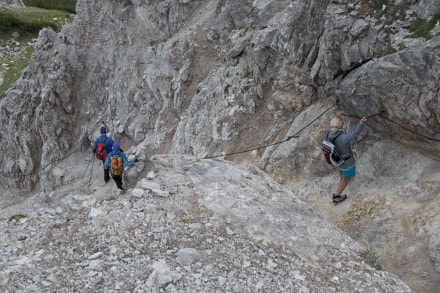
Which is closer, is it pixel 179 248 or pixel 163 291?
pixel 163 291

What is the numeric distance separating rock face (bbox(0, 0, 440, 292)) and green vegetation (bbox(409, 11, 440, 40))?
0.85 ft

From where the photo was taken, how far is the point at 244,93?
65.6 feet

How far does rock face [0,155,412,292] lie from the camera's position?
→ 7793mm

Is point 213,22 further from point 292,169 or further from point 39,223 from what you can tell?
point 39,223

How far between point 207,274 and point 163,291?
0.94 m

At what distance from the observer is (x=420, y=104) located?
11.4 metres

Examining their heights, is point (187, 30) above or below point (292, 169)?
above

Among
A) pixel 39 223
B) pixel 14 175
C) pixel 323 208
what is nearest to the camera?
pixel 39 223

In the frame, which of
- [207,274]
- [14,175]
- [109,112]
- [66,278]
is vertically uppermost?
[66,278]

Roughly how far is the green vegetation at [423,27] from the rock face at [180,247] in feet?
20.7

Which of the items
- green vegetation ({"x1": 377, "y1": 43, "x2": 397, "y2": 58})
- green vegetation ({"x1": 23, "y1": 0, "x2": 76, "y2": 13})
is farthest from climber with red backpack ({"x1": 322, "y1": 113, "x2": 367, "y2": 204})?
green vegetation ({"x1": 23, "y1": 0, "x2": 76, "y2": 13})

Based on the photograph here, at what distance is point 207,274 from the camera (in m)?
7.95

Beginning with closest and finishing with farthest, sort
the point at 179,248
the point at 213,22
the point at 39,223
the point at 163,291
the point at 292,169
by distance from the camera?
the point at 163,291, the point at 179,248, the point at 39,223, the point at 292,169, the point at 213,22

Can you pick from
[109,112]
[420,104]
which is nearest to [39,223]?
[420,104]
